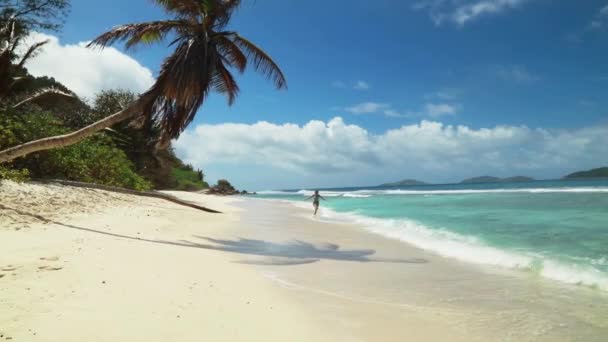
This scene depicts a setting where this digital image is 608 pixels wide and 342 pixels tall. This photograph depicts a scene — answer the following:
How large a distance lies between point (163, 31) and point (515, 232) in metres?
11.7

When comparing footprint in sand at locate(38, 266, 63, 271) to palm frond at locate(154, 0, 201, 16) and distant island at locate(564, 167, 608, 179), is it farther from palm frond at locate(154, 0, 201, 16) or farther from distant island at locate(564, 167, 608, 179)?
distant island at locate(564, 167, 608, 179)

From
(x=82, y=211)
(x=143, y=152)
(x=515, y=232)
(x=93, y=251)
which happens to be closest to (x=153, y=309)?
(x=93, y=251)

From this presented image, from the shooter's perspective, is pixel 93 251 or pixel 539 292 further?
pixel 93 251

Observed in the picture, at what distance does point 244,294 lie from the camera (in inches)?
158

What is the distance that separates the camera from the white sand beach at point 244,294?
2.90 m

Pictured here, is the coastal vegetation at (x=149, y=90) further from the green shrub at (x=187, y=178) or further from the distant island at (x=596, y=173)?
the distant island at (x=596, y=173)

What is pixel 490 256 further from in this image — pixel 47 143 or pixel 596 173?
pixel 596 173

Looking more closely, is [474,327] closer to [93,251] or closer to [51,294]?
[51,294]

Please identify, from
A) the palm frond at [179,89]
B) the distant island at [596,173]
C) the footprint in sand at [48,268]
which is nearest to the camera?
the footprint in sand at [48,268]

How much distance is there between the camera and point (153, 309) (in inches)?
125

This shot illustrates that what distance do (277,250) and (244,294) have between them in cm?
342

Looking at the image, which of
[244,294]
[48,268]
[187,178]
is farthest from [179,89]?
[187,178]

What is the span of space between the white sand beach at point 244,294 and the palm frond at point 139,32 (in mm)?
4556

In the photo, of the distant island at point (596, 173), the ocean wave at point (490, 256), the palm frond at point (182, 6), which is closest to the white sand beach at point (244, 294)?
the ocean wave at point (490, 256)
